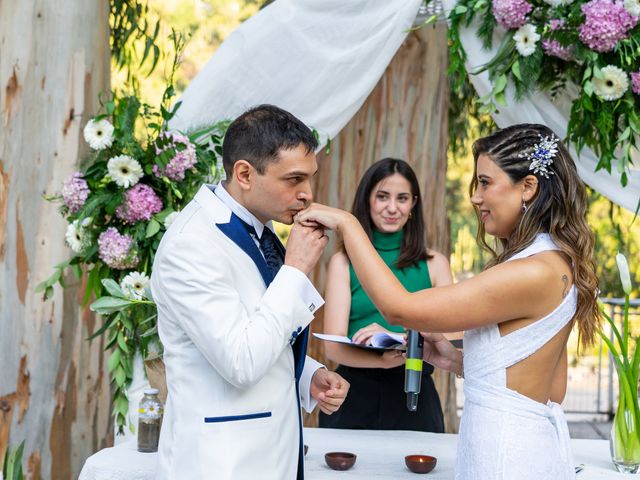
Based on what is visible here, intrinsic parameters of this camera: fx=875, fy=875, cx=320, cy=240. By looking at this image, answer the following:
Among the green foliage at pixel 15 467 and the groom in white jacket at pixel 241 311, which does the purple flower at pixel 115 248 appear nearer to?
the green foliage at pixel 15 467

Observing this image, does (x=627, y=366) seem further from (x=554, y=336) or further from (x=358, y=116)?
(x=358, y=116)

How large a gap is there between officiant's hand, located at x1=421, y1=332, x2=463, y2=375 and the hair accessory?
26.2 inches

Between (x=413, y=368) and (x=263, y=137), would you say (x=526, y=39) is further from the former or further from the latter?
(x=263, y=137)

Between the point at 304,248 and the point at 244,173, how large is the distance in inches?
9.9

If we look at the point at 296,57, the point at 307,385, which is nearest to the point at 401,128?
the point at 296,57

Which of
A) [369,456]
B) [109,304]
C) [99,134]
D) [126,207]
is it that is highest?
[99,134]

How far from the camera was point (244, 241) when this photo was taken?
211cm

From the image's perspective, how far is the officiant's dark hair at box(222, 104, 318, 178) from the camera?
84.7 inches

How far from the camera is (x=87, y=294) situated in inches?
140

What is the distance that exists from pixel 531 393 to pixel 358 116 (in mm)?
2890

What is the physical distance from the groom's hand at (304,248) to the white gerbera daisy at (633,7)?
6.43 ft

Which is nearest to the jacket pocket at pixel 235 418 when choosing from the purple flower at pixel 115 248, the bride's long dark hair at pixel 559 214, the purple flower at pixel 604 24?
the bride's long dark hair at pixel 559 214

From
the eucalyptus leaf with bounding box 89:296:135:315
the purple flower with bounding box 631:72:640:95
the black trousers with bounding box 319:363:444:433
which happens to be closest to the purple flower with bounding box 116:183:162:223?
the eucalyptus leaf with bounding box 89:296:135:315

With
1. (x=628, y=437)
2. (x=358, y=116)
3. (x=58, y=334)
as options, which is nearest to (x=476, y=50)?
(x=358, y=116)
